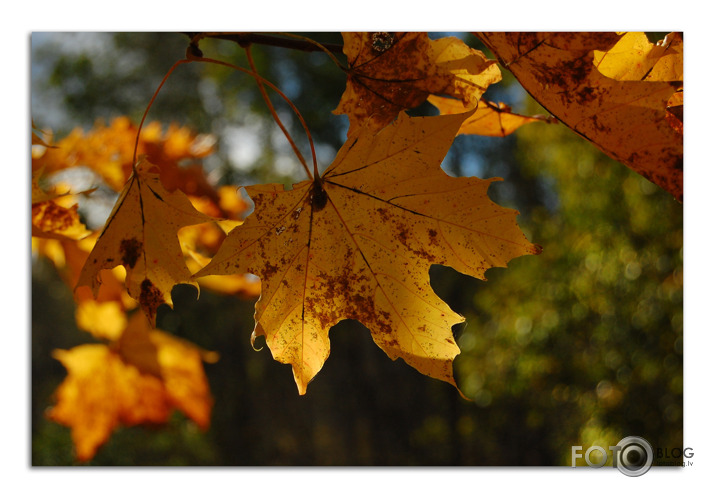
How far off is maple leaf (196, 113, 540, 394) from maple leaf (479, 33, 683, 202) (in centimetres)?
7

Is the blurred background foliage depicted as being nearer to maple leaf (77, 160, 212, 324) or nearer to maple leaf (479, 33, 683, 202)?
maple leaf (77, 160, 212, 324)

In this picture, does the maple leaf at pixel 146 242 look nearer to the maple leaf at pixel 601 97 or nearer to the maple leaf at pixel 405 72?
the maple leaf at pixel 405 72

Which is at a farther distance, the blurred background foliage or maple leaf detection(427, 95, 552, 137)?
the blurred background foliage

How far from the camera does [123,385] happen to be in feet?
5.32

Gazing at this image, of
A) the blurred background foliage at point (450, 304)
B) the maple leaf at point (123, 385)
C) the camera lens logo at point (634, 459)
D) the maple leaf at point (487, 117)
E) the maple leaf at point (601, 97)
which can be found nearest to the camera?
the maple leaf at point (601, 97)

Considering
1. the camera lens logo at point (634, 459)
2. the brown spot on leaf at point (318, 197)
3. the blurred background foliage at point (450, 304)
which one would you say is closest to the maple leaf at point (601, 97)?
the brown spot on leaf at point (318, 197)

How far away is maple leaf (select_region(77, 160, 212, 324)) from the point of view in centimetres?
39

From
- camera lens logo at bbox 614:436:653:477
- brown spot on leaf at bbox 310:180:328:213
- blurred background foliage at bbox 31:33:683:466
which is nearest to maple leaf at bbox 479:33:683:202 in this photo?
brown spot on leaf at bbox 310:180:328:213

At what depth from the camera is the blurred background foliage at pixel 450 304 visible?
224 centimetres

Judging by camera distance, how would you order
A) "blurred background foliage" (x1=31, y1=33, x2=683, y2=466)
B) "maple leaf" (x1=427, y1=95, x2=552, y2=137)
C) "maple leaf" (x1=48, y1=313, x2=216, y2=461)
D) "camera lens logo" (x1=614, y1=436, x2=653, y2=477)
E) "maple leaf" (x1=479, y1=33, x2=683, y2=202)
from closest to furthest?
"maple leaf" (x1=479, y1=33, x2=683, y2=202), "maple leaf" (x1=427, y1=95, x2=552, y2=137), "camera lens logo" (x1=614, y1=436, x2=653, y2=477), "maple leaf" (x1=48, y1=313, x2=216, y2=461), "blurred background foliage" (x1=31, y1=33, x2=683, y2=466)

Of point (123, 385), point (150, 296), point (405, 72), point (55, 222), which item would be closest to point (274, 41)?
point (405, 72)

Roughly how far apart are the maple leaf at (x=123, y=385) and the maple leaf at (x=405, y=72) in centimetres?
112

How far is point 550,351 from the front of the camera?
2.48 metres

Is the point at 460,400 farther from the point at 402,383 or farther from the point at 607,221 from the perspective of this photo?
the point at 607,221
